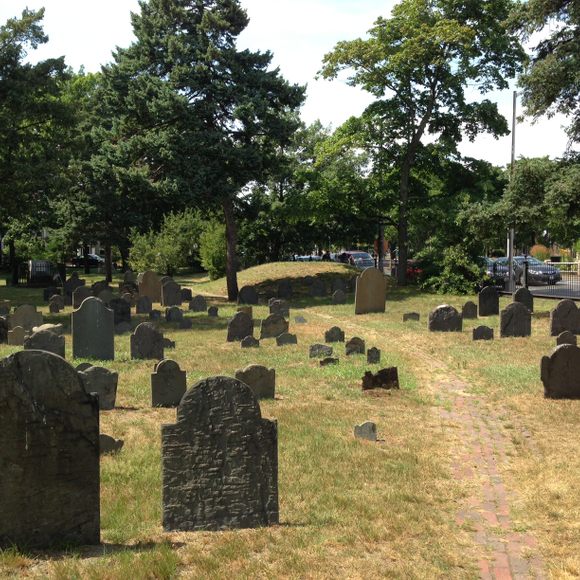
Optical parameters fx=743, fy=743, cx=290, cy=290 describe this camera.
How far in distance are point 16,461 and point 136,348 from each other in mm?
10400

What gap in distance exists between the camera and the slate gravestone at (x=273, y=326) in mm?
19375

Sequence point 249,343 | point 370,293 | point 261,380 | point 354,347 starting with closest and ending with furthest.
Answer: point 261,380 < point 354,347 < point 249,343 < point 370,293

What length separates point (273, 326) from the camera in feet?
63.9

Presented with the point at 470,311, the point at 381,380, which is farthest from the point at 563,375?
the point at 470,311

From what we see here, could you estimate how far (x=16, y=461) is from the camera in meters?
5.65

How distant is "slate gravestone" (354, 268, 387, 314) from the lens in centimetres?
2612

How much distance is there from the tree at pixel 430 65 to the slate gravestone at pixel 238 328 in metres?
18.2

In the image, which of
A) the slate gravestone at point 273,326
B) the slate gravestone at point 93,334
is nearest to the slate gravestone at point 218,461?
the slate gravestone at point 93,334

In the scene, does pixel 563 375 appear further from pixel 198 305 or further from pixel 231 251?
pixel 231 251

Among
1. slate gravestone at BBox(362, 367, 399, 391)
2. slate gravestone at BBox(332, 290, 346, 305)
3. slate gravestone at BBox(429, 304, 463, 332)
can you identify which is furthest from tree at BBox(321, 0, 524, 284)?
slate gravestone at BBox(362, 367, 399, 391)

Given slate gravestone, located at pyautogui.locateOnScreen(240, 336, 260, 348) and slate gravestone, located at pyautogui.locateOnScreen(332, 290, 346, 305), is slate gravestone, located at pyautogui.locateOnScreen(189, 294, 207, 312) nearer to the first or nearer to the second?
slate gravestone, located at pyautogui.locateOnScreen(332, 290, 346, 305)

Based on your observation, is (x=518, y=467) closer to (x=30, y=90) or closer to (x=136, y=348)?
(x=136, y=348)

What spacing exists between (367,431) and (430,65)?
27567 millimetres

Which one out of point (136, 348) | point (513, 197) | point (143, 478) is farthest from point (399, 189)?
point (143, 478)
